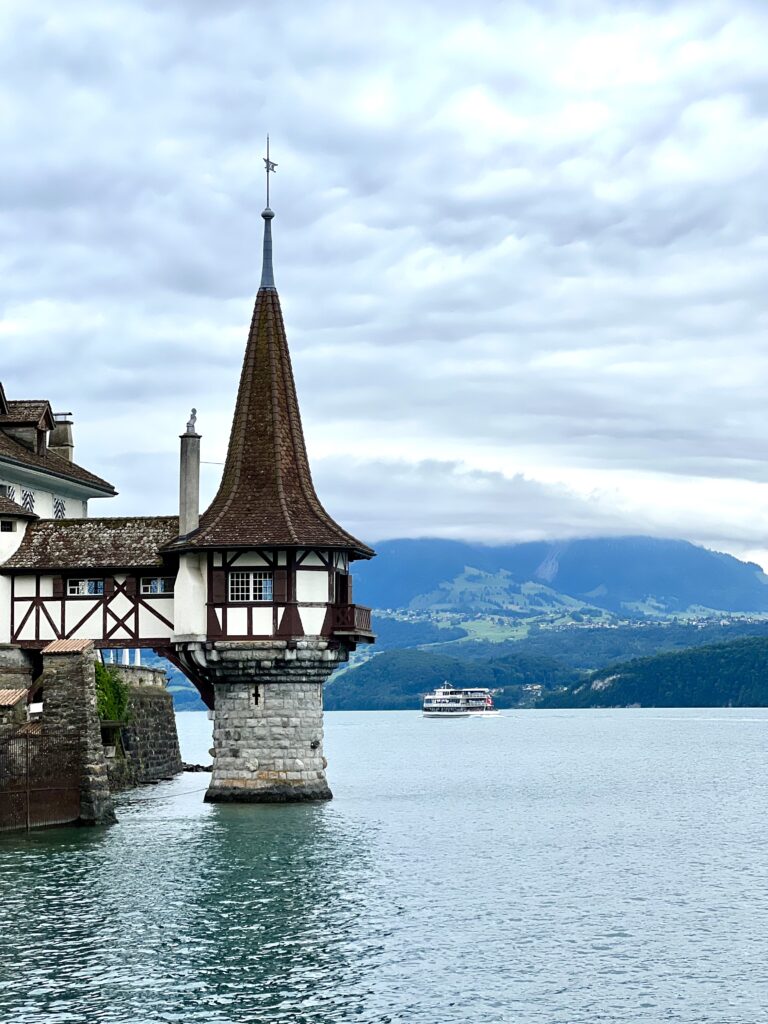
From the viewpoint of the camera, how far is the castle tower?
166 feet

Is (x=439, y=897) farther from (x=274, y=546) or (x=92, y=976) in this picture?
(x=274, y=546)

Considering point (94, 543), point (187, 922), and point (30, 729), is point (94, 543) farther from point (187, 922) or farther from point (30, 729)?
point (187, 922)

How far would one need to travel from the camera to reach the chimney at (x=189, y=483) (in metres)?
51.7

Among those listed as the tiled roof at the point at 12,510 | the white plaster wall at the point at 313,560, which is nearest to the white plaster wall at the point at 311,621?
the white plaster wall at the point at 313,560

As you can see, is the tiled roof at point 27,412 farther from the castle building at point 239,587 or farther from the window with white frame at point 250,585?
the window with white frame at point 250,585

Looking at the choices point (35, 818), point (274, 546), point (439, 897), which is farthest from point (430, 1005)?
point (274, 546)

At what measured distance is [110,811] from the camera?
46.9m

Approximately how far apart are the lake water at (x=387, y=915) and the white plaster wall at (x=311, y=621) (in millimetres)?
5934

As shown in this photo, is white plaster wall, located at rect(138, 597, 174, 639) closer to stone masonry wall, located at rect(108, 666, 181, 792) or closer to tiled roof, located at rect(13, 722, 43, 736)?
tiled roof, located at rect(13, 722, 43, 736)

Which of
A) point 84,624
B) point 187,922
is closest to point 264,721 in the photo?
point 84,624

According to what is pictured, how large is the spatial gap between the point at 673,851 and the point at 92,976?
23.7 metres

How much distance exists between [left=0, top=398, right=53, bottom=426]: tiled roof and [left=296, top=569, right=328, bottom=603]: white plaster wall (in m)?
15.2

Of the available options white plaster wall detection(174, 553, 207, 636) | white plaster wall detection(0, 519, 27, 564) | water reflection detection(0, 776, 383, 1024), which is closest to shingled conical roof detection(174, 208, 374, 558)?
white plaster wall detection(174, 553, 207, 636)

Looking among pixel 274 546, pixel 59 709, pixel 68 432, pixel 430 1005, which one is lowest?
pixel 430 1005
